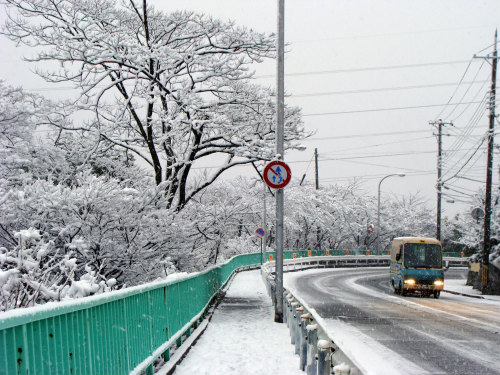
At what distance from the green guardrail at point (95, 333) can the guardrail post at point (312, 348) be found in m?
2.04

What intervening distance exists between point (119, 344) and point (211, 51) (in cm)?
1676

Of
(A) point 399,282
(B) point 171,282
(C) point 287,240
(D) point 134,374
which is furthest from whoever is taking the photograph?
(C) point 287,240

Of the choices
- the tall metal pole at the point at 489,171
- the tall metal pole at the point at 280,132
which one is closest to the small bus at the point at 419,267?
the tall metal pole at the point at 489,171

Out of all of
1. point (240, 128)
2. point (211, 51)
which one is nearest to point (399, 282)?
point (240, 128)

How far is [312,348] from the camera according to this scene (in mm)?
7082

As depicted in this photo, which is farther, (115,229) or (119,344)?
(115,229)

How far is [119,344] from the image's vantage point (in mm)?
5656

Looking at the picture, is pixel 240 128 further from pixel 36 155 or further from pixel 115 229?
pixel 115 229

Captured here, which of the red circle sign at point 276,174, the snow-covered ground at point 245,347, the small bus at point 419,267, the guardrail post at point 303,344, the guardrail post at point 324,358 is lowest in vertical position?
the small bus at point 419,267

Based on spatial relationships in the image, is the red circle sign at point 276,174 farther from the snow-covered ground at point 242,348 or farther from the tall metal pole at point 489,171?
the tall metal pole at point 489,171

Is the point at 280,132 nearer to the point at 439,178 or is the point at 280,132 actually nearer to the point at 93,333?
the point at 93,333

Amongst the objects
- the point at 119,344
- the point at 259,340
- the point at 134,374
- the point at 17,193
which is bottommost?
the point at 259,340

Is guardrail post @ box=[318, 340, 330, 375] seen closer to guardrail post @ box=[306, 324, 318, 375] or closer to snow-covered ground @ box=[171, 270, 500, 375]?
guardrail post @ box=[306, 324, 318, 375]

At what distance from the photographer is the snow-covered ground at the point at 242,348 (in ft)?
26.1
